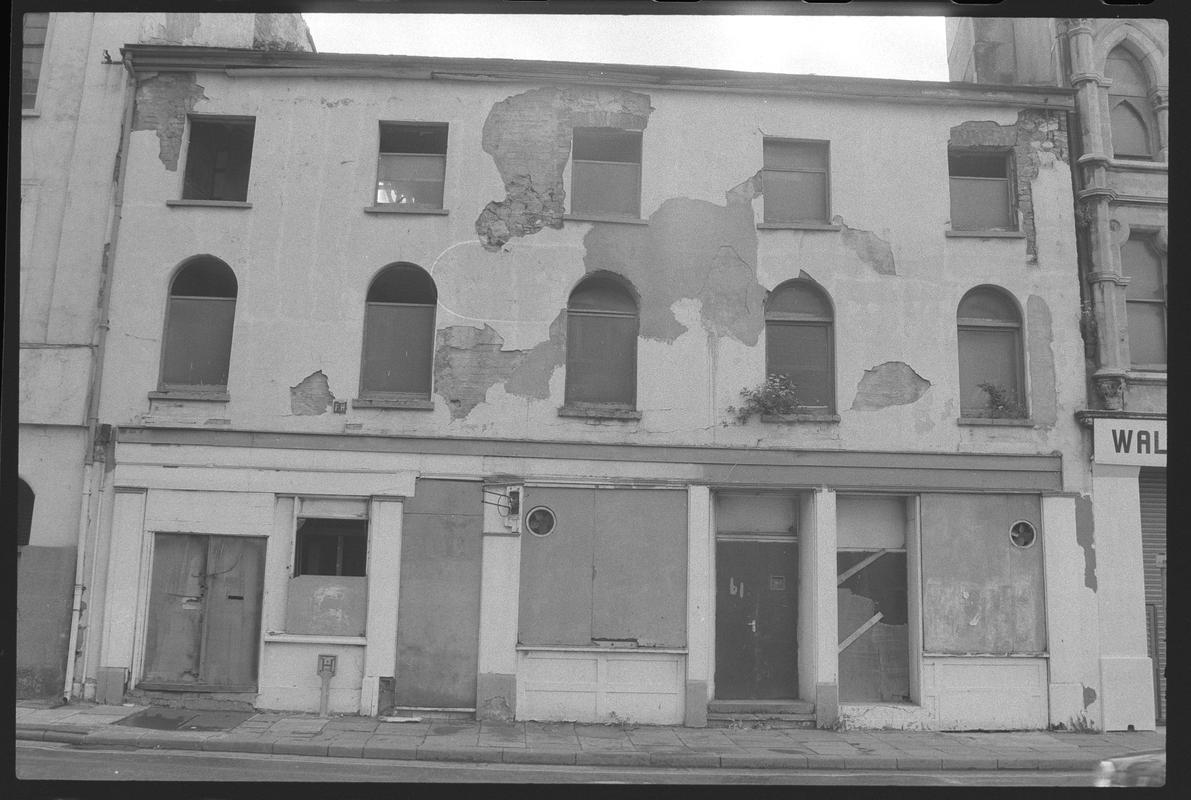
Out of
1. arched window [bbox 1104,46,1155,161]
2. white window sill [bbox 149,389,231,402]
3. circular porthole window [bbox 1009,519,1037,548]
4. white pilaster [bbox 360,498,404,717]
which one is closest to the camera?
white pilaster [bbox 360,498,404,717]

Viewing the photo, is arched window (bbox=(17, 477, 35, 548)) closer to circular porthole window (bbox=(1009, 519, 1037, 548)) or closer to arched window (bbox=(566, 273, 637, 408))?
arched window (bbox=(566, 273, 637, 408))

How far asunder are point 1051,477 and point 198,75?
14.6 metres

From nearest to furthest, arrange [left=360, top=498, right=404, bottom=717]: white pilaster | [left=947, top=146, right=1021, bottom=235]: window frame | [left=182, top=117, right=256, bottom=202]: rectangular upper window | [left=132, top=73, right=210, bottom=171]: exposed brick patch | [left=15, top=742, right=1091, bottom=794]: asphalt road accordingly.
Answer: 1. [left=15, top=742, right=1091, bottom=794]: asphalt road
2. [left=360, top=498, right=404, bottom=717]: white pilaster
3. [left=132, top=73, right=210, bottom=171]: exposed brick patch
4. [left=947, top=146, right=1021, bottom=235]: window frame
5. [left=182, top=117, right=256, bottom=202]: rectangular upper window

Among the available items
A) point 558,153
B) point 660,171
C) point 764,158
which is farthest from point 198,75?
point 764,158

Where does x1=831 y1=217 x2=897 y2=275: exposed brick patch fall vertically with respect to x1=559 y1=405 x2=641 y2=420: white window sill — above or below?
above

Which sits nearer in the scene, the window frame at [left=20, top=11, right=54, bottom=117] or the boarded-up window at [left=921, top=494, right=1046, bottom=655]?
the boarded-up window at [left=921, top=494, right=1046, bottom=655]

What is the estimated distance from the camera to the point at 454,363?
14.3 metres

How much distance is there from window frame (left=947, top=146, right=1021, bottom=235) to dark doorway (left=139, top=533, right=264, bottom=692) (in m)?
11.9

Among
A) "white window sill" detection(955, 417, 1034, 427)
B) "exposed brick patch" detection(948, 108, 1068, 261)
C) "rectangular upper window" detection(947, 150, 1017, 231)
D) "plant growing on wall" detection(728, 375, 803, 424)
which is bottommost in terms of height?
"white window sill" detection(955, 417, 1034, 427)

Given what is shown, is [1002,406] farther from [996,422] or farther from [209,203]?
[209,203]

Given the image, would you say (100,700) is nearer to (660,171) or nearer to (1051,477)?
(660,171)

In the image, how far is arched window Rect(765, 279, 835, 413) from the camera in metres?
14.7

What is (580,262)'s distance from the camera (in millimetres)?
14523

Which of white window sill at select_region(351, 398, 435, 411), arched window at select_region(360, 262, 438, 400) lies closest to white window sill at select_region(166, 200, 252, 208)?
arched window at select_region(360, 262, 438, 400)
